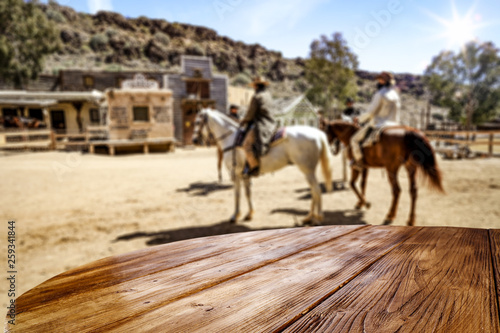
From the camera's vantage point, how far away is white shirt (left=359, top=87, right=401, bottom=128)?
202 inches

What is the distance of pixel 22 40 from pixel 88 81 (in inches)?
304

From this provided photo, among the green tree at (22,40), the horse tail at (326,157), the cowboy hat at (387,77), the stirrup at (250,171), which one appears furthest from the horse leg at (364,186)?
the green tree at (22,40)

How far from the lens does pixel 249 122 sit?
5129 mm

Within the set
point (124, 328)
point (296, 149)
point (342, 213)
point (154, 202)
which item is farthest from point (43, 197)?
point (124, 328)

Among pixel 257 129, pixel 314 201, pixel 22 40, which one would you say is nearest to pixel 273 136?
pixel 257 129

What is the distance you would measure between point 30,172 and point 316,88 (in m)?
31.0

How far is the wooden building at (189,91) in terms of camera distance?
22047 mm

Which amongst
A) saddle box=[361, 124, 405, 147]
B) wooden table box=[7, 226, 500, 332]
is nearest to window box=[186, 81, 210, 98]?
saddle box=[361, 124, 405, 147]

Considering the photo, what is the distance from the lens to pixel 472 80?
30.8 m

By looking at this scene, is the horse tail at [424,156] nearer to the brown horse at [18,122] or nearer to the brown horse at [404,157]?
the brown horse at [404,157]

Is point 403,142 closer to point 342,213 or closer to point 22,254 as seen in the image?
point 342,213

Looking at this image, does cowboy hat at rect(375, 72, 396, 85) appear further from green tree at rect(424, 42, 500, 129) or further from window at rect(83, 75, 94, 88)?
green tree at rect(424, 42, 500, 129)

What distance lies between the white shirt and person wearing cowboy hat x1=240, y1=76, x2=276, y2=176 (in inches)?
81.6

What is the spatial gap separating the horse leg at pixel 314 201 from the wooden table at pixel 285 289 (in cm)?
373
